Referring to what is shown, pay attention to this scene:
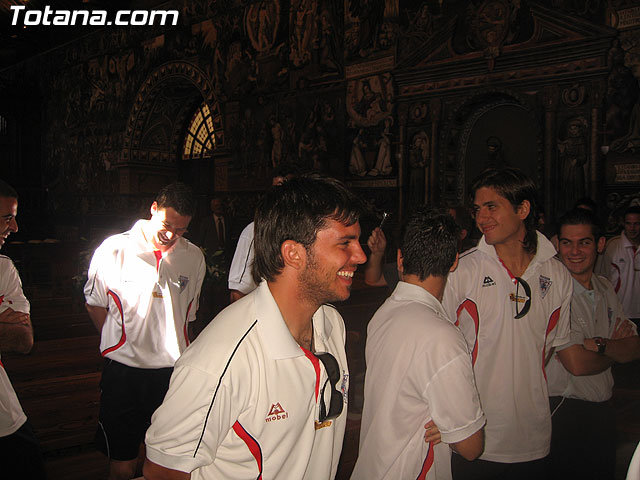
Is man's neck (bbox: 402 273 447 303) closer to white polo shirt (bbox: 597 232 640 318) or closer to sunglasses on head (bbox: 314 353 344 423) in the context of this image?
sunglasses on head (bbox: 314 353 344 423)

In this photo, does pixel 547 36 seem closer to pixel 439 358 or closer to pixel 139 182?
pixel 439 358

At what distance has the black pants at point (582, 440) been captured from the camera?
8.74 ft

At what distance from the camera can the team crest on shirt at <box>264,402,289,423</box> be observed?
5.11ft

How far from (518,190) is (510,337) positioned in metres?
0.70

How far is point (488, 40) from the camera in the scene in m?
8.71

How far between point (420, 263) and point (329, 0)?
10.4m

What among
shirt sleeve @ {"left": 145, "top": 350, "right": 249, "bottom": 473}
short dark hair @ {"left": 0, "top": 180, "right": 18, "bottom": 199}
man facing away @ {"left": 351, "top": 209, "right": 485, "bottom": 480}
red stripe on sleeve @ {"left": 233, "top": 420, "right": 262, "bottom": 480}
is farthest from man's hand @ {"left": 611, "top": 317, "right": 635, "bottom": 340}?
short dark hair @ {"left": 0, "top": 180, "right": 18, "bottom": 199}

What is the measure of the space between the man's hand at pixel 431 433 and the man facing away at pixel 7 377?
66.8 inches

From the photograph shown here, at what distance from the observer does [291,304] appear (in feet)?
5.63

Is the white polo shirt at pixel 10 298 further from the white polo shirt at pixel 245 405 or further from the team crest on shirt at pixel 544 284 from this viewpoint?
the team crest on shirt at pixel 544 284

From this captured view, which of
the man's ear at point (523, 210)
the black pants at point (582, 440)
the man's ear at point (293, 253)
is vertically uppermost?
the man's ear at point (523, 210)

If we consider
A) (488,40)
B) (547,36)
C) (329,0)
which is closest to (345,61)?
(329,0)

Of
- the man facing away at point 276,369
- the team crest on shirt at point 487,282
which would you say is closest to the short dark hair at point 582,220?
the team crest on shirt at point 487,282

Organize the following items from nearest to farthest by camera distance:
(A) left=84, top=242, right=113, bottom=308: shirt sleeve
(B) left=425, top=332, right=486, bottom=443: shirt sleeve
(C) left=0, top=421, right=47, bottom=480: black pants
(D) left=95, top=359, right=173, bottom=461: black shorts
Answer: (B) left=425, top=332, right=486, bottom=443: shirt sleeve → (C) left=0, top=421, right=47, bottom=480: black pants → (D) left=95, top=359, right=173, bottom=461: black shorts → (A) left=84, top=242, right=113, bottom=308: shirt sleeve
